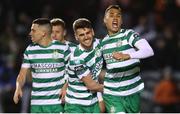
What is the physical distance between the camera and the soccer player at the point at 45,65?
10188mm

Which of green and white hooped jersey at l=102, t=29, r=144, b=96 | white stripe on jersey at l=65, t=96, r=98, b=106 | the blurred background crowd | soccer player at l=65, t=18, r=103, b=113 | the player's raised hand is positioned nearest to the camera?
the player's raised hand

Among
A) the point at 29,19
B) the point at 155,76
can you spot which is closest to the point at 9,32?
the point at 29,19

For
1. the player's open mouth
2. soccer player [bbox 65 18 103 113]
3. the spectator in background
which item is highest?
the player's open mouth

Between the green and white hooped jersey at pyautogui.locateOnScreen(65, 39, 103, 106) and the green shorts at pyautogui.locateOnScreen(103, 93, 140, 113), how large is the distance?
0.87ft

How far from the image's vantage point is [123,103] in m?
9.91

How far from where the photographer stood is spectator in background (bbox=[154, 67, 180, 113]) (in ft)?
47.6

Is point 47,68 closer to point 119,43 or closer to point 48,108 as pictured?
point 48,108

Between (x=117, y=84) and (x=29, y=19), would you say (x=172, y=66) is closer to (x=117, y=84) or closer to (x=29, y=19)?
(x=29, y=19)

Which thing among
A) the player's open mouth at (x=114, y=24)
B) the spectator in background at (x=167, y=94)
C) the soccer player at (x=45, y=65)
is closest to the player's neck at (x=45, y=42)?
the soccer player at (x=45, y=65)

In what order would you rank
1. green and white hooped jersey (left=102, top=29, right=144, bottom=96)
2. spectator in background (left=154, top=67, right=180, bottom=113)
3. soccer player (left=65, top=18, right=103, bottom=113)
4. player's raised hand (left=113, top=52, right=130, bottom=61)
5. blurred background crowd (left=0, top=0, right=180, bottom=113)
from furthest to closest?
1. blurred background crowd (left=0, top=0, right=180, bottom=113)
2. spectator in background (left=154, top=67, right=180, bottom=113)
3. soccer player (left=65, top=18, right=103, bottom=113)
4. green and white hooped jersey (left=102, top=29, right=144, bottom=96)
5. player's raised hand (left=113, top=52, right=130, bottom=61)

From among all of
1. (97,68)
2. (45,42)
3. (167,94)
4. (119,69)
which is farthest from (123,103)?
(167,94)

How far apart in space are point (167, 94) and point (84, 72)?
4.96 meters

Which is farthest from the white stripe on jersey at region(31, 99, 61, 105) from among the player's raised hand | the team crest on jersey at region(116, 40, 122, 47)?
the player's raised hand

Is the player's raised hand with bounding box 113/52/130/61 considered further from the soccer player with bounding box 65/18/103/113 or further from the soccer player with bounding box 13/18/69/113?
the soccer player with bounding box 13/18/69/113
